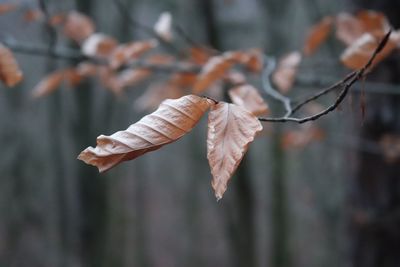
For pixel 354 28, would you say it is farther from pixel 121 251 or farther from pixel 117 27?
pixel 121 251

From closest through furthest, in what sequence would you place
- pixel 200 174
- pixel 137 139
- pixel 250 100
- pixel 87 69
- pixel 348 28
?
pixel 137 139 → pixel 250 100 → pixel 348 28 → pixel 87 69 → pixel 200 174

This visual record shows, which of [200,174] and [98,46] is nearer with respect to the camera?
[98,46]

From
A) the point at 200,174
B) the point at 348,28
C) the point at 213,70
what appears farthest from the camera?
the point at 200,174

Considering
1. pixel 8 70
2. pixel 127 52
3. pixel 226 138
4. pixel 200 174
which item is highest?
pixel 127 52

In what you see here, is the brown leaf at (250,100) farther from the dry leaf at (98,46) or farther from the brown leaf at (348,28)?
the dry leaf at (98,46)

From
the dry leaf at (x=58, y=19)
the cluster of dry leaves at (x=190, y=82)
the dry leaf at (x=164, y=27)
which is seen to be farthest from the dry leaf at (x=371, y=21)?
the dry leaf at (x=58, y=19)

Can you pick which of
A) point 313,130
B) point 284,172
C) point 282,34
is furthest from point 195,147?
point 313,130

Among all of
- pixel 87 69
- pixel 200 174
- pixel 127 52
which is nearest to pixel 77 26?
pixel 87 69

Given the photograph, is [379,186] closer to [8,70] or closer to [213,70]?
[213,70]

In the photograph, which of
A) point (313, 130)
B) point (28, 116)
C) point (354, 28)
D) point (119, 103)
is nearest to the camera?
point (354, 28)
